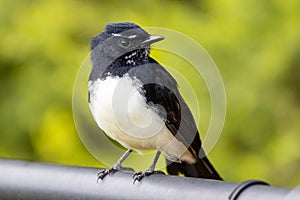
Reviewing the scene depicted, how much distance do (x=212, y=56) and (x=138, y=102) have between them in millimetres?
1119

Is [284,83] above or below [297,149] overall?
above

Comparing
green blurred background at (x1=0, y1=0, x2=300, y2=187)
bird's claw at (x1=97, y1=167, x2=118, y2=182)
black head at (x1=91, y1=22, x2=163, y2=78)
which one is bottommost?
green blurred background at (x1=0, y1=0, x2=300, y2=187)

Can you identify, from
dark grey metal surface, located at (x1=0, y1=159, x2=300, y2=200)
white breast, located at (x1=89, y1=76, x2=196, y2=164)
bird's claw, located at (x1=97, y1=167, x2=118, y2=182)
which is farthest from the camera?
white breast, located at (x1=89, y1=76, x2=196, y2=164)

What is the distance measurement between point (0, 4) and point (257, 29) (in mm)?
1168

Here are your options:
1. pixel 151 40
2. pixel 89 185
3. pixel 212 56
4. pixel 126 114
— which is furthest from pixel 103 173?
pixel 212 56

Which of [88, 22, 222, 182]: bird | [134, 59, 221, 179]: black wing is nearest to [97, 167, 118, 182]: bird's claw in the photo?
[88, 22, 222, 182]: bird

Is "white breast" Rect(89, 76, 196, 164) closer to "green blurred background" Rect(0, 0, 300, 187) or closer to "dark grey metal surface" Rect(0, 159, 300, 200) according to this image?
"dark grey metal surface" Rect(0, 159, 300, 200)

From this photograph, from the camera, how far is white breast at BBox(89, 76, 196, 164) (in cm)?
249

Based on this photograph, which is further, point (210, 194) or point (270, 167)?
point (270, 167)

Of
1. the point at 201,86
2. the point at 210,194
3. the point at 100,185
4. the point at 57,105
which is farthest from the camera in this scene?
the point at 57,105

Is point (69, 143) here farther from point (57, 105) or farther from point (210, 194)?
point (210, 194)

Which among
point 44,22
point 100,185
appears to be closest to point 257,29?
point 44,22

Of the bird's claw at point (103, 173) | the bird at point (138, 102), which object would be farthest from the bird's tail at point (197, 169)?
the bird's claw at point (103, 173)

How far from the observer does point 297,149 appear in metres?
3.61
